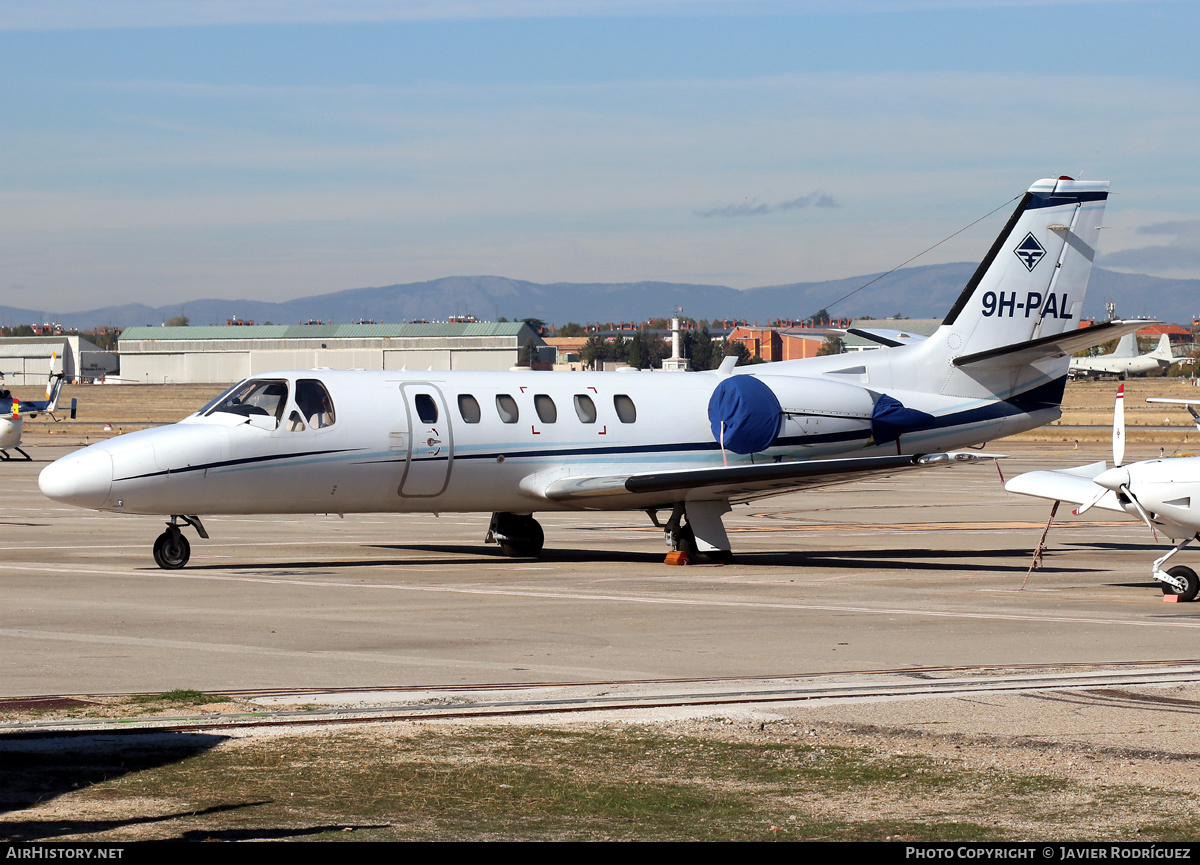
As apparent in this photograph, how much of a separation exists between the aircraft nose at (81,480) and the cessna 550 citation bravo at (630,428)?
0.09 feet

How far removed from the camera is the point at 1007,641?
1465 cm

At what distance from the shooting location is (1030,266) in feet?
85.5

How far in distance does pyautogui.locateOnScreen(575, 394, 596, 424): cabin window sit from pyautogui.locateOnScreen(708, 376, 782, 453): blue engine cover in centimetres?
209

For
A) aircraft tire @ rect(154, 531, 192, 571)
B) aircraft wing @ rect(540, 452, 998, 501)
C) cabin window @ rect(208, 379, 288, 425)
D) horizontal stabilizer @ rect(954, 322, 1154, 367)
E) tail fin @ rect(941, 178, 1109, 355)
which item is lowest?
aircraft tire @ rect(154, 531, 192, 571)

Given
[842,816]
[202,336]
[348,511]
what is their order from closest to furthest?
[842,816]
[348,511]
[202,336]

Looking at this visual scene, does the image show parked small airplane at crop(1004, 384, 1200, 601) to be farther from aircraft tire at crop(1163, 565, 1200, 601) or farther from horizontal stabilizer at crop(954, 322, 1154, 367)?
horizontal stabilizer at crop(954, 322, 1154, 367)

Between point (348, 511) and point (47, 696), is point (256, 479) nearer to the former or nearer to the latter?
point (348, 511)

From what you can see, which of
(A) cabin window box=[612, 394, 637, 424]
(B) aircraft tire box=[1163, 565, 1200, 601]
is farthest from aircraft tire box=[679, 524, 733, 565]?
(B) aircraft tire box=[1163, 565, 1200, 601]

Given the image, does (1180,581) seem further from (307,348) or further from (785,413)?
(307,348)

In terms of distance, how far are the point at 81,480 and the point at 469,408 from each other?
6153 mm

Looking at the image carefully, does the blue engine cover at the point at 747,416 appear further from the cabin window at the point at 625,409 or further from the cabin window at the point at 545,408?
the cabin window at the point at 545,408

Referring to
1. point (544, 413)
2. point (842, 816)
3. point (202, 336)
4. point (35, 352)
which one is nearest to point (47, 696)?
point (842, 816)

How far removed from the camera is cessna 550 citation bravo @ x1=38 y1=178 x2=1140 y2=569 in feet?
68.3

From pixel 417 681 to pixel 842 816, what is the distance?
5284mm
